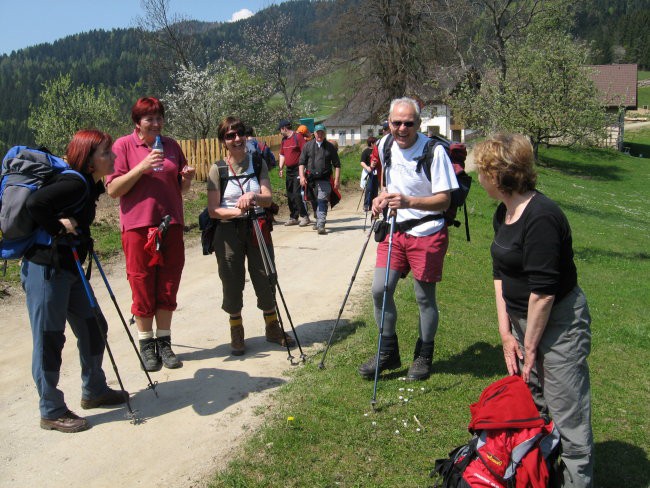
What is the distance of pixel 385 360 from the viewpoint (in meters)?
5.22

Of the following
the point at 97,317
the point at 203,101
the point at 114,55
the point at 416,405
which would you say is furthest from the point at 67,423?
the point at 114,55

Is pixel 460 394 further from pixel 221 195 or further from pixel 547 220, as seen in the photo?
pixel 221 195

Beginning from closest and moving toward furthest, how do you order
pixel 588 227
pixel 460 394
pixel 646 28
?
pixel 460 394, pixel 588 227, pixel 646 28

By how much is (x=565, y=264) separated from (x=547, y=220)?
28 centimetres

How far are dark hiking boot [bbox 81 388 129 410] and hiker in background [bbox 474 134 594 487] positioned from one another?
3.13m

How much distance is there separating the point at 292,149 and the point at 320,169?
1208 millimetres

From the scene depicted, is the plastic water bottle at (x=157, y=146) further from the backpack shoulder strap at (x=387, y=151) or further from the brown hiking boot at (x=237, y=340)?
the backpack shoulder strap at (x=387, y=151)

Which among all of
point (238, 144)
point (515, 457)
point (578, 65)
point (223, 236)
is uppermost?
point (578, 65)

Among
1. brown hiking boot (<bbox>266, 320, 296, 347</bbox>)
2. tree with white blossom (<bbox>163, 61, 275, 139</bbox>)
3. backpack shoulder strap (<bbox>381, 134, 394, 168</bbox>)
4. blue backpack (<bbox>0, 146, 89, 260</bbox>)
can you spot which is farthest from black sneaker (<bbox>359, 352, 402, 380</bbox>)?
tree with white blossom (<bbox>163, 61, 275, 139</bbox>)

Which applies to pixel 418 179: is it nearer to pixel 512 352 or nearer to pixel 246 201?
pixel 246 201

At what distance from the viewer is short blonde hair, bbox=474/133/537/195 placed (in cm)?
325

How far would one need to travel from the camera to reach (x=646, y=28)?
111 metres

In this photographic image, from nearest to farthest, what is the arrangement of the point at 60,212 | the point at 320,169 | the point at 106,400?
1. the point at 60,212
2. the point at 106,400
3. the point at 320,169

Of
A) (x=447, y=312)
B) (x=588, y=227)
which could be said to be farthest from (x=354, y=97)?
(x=447, y=312)
